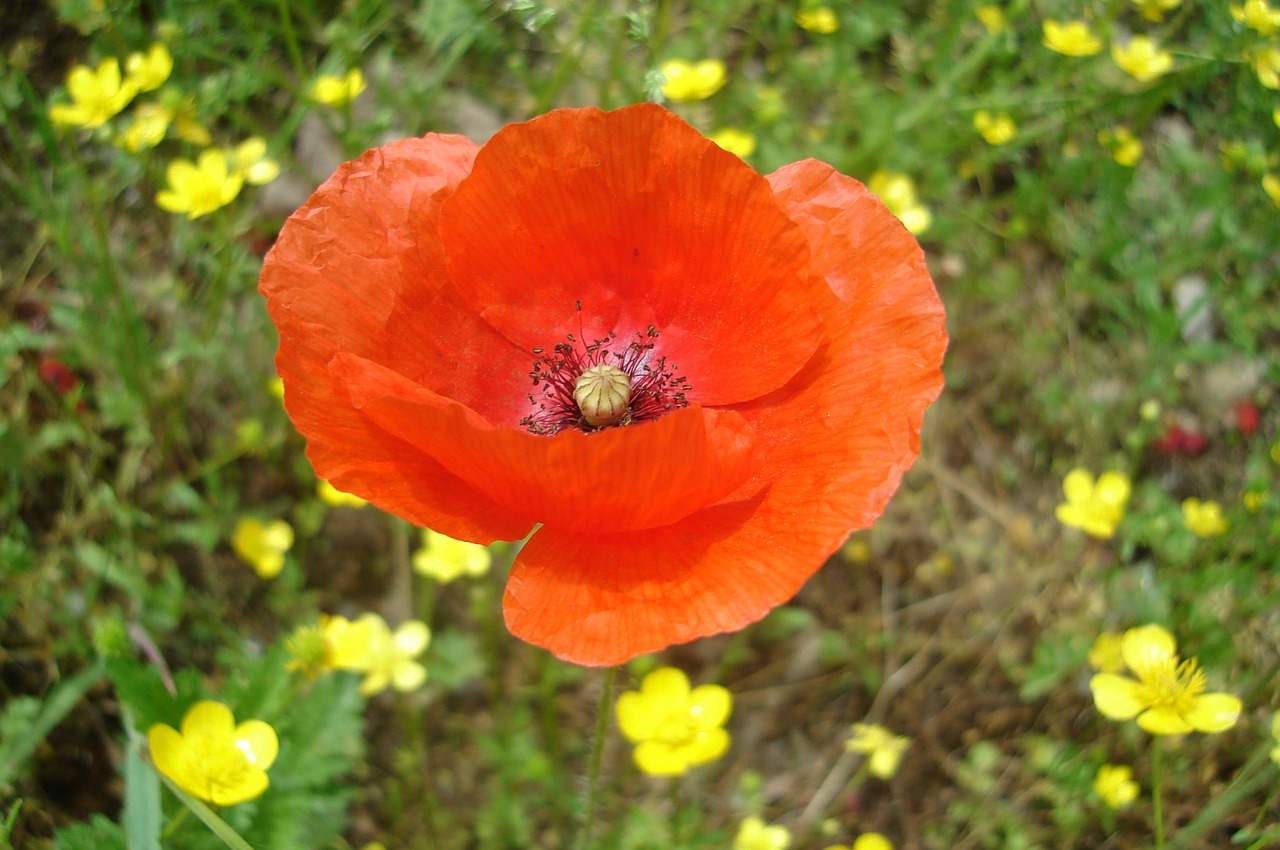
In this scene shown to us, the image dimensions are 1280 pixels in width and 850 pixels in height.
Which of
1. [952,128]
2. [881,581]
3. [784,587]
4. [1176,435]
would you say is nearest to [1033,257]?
[952,128]

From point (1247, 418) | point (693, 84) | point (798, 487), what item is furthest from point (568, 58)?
point (1247, 418)

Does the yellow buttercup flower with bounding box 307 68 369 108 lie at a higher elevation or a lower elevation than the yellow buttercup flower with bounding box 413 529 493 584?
higher

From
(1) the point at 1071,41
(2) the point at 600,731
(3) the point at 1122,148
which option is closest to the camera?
(2) the point at 600,731

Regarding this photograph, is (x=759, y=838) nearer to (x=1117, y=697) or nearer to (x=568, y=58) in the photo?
(x=1117, y=697)

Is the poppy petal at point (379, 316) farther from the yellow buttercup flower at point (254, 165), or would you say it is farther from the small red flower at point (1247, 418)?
the small red flower at point (1247, 418)

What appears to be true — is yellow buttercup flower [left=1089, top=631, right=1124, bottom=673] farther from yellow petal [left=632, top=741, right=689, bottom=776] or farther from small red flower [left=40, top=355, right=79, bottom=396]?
small red flower [left=40, top=355, right=79, bottom=396]

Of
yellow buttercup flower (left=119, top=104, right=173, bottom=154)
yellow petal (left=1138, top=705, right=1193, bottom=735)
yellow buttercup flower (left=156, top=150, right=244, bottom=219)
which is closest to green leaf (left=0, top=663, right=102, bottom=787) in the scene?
yellow buttercup flower (left=156, top=150, right=244, bottom=219)
